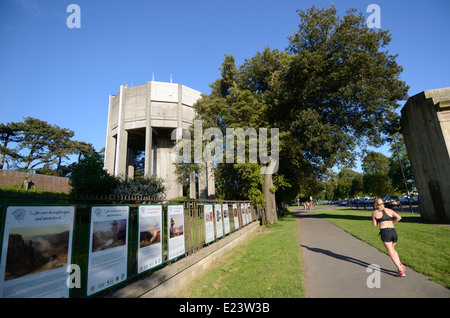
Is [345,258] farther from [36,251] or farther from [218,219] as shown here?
[36,251]

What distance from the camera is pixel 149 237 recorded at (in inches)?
164

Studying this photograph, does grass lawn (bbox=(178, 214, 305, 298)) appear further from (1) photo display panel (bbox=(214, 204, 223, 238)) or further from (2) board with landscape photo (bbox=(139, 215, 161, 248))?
(2) board with landscape photo (bbox=(139, 215, 161, 248))

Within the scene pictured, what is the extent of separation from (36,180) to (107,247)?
33.5 m

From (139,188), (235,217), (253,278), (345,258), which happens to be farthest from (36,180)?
(345,258)

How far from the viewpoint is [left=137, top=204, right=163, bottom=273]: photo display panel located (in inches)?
154

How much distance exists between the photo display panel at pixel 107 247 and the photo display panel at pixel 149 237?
0.40m

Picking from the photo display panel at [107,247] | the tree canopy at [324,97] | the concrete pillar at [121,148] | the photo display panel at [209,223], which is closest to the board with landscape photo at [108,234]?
the photo display panel at [107,247]

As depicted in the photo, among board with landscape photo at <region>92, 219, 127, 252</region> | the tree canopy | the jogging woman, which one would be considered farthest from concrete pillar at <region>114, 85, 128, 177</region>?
the jogging woman

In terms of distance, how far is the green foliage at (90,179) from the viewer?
15.4 m

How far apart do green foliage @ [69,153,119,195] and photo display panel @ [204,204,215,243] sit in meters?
12.1

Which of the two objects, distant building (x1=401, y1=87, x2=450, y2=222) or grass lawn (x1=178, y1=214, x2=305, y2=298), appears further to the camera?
distant building (x1=401, y1=87, x2=450, y2=222)

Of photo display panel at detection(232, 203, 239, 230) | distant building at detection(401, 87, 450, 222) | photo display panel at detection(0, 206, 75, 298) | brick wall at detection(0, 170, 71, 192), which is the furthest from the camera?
brick wall at detection(0, 170, 71, 192)

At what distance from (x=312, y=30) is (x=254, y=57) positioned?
18.0ft

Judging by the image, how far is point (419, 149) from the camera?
14562mm
